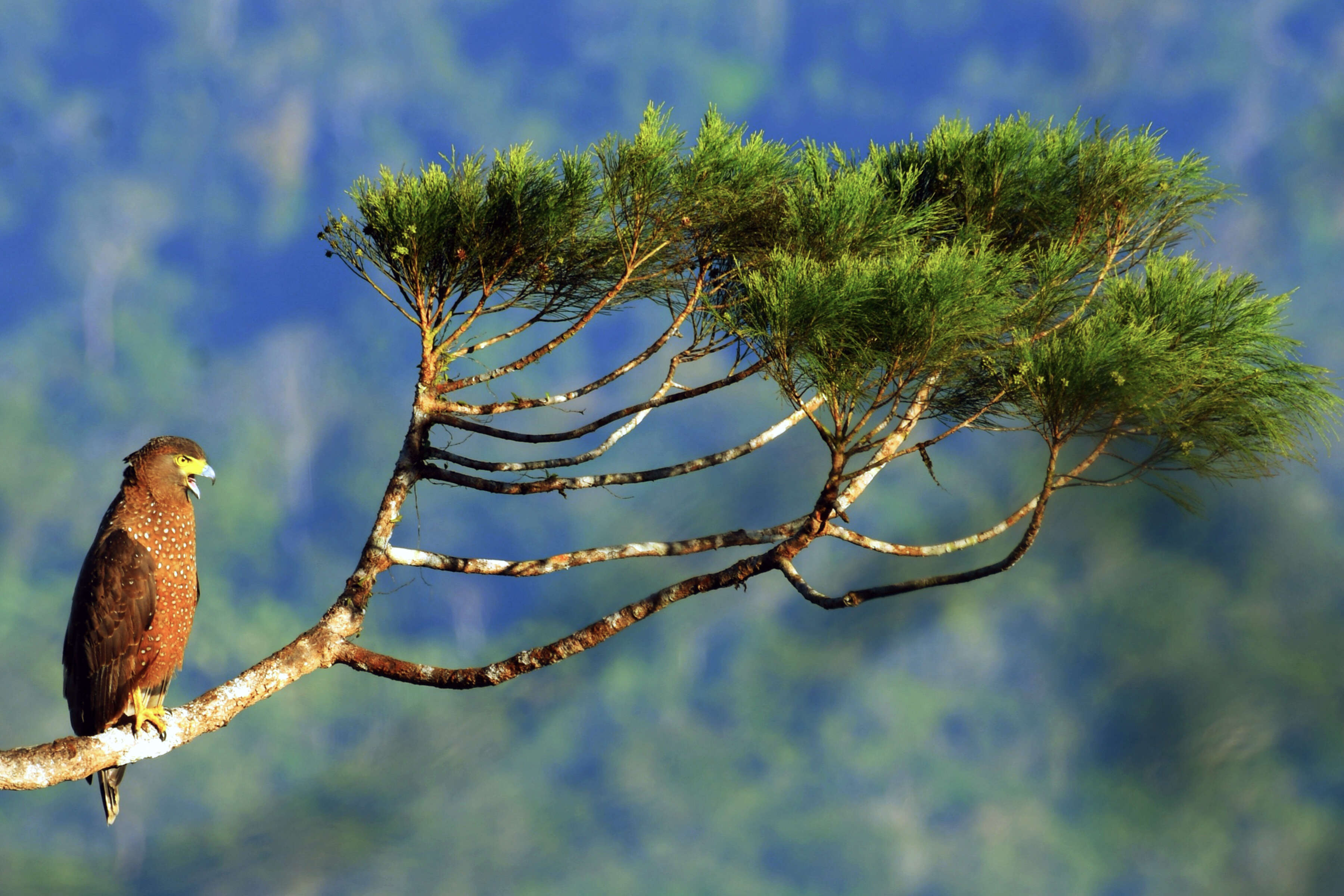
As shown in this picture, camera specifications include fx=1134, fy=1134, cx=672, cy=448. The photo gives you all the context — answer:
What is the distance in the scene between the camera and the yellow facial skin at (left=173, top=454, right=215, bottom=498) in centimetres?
398

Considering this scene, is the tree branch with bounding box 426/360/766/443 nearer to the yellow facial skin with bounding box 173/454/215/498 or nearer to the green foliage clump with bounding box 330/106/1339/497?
the green foliage clump with bounding box 330/106/1339/497

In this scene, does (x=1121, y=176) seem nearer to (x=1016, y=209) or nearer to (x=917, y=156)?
(x=1016, y=209)

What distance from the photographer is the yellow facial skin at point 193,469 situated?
3977 millimetres

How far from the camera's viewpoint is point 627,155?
14.3ft

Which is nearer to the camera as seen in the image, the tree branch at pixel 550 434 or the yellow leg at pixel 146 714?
the yellow leg at pixel 146 714

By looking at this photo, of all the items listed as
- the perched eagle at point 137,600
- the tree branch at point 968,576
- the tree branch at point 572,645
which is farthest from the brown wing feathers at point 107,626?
the tree branch at point 968,576

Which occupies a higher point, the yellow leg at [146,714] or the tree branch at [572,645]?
the tree branch at [572,645]

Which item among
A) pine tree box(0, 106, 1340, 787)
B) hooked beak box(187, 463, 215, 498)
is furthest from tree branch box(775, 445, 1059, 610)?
hooked beak box(187, 463, 215, 498)

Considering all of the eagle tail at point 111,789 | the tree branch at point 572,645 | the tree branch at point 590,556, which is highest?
the tree branch at point 590,556

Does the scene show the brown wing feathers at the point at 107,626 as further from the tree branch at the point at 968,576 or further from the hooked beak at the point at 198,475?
the tree branch at the point at 968,576

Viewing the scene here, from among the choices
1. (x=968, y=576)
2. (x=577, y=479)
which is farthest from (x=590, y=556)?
(x=968, y=576)

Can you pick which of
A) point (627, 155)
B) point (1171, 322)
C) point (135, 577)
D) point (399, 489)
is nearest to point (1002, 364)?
point (1171, 322)

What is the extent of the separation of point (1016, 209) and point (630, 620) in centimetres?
265

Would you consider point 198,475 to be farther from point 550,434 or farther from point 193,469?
point 550,434
